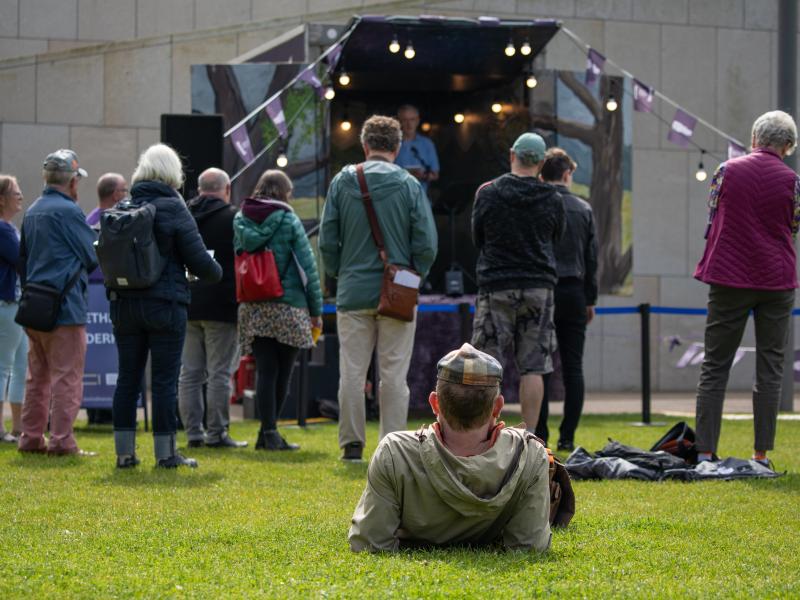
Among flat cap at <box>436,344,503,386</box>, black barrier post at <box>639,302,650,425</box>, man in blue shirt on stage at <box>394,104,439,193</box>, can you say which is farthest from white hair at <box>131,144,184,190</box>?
man in blue shirt on stage at <box>394,104,439,193</box>

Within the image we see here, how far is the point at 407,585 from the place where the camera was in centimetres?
374

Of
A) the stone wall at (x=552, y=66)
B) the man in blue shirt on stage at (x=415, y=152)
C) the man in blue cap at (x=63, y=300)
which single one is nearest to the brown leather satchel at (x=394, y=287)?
the man in blue cap at (x=63, y=300)

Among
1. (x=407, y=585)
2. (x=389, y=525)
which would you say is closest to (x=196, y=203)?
(x=389, y=525)

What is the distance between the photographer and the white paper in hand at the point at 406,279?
23.6 feet

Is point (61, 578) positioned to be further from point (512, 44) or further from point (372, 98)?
point (372, 98)

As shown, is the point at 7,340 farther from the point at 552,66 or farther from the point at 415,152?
the point at 552,66

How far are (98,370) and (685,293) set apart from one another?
9103mm

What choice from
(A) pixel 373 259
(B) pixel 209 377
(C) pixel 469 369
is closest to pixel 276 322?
(B) pixel 209 377

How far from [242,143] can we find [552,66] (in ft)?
20.5

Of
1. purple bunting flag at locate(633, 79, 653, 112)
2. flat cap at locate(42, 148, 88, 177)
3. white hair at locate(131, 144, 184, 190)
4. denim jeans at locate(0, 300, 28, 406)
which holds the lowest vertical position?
denim jeans at locate(0, 300, 28, 406)

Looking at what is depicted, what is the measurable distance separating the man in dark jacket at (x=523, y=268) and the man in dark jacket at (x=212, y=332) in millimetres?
1970

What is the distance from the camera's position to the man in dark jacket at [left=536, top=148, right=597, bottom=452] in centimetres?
818

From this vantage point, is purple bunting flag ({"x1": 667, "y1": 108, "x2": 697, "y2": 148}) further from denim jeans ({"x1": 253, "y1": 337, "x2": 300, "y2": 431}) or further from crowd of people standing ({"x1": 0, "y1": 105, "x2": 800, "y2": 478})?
denim jeans ({"x1": 253, "y1": 337, "x2": 300, "y2": 431})

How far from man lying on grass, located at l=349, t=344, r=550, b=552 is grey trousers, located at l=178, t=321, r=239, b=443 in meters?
4.31
